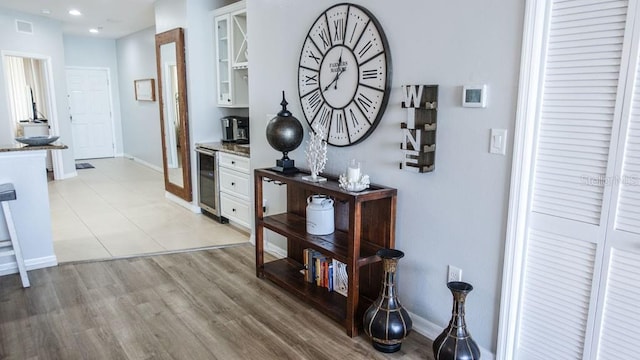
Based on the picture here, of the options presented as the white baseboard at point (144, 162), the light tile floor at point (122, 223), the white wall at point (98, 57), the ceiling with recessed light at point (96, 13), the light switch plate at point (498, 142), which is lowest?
the light tile floor at point (122, 223)

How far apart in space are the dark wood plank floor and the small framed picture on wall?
184 inches

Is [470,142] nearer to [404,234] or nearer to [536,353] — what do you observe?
[404,234]

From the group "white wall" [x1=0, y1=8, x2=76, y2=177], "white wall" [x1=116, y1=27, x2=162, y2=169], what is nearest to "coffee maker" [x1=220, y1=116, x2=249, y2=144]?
"white wall" [x1=116, y1=27, x2=162, y2=169]

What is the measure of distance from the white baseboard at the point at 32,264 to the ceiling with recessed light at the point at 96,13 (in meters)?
3.53

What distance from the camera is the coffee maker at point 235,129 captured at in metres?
5.06

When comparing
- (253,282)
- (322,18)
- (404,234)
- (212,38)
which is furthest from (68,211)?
(404,234)

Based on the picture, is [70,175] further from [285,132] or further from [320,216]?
[320,216]

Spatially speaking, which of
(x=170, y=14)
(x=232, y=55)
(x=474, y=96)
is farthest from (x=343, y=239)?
(x=170, y=14)

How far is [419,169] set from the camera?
227cm

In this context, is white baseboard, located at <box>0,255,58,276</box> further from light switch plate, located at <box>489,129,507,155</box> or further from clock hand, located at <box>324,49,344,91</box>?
light switch plate, located at <box>489,129,507,155</box>

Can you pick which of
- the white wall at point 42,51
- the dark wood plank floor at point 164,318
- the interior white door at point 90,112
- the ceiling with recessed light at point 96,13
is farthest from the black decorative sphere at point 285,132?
the interior white door at point 90,112

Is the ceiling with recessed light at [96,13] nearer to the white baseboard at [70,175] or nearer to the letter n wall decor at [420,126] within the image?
the white baseboard at [70,175]

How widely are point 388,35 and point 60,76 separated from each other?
641 cm

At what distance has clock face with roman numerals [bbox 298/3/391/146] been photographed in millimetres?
2506
